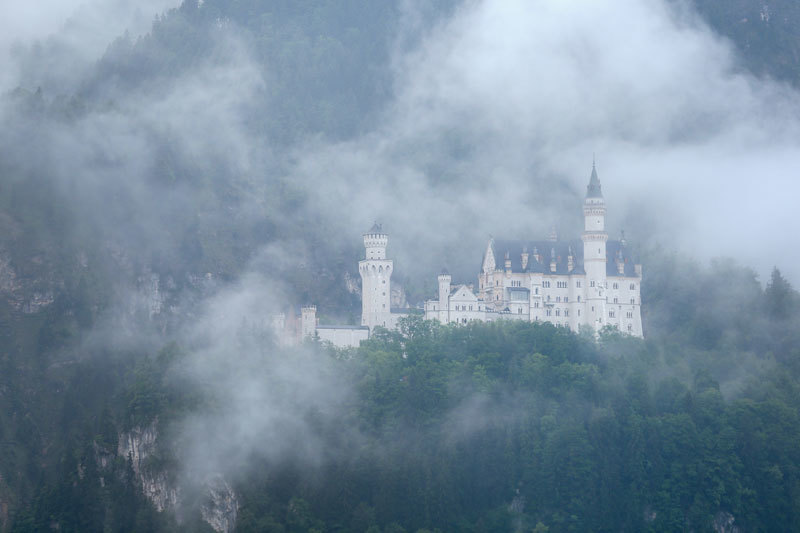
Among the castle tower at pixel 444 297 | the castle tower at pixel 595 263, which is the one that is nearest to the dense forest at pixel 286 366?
the castle tower at pixel 444 297

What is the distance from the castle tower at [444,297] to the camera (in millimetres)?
94000

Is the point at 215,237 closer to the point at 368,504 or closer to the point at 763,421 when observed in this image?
the point at 368,504

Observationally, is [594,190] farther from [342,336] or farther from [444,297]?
[342,336]

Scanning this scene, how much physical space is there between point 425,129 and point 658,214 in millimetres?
23259

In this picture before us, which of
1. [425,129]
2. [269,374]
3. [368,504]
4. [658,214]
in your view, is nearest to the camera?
[368,504]

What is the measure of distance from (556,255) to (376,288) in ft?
39.5

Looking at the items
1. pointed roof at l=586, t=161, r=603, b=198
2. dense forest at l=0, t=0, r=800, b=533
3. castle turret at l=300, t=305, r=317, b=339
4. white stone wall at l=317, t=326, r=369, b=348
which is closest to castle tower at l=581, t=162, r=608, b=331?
pointed roof at l=586, t=161, r=603, b=198

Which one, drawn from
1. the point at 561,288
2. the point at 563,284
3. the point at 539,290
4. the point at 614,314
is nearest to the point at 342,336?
the point at 539,290

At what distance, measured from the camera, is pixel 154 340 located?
102312mm

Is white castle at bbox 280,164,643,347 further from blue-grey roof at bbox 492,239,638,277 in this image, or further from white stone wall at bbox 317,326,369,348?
white stone wall at bbox 317,326,369,348

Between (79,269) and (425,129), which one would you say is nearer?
(79,269)

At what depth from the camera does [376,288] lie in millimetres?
94938

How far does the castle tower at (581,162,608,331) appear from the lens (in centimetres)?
9494

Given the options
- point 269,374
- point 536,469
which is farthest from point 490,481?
Answer: point 269,374
